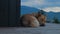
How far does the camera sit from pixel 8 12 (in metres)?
6.77

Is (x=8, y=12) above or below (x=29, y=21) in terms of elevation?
above

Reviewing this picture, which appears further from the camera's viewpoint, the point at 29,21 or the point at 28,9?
the point at 28,9

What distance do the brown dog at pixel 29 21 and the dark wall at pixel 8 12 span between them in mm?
308

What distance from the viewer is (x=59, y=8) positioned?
7797 millimetres

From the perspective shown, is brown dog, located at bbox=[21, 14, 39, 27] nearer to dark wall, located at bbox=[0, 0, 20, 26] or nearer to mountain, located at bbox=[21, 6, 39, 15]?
dark wall, located at bbox=[0, 0, 20, 26]

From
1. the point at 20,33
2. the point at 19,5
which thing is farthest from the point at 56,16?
the point at 20,33

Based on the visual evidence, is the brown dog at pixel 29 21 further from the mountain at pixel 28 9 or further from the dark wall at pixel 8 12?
the mountain at pixel 28 9

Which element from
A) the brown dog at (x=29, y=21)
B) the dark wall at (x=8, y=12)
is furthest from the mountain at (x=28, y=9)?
the dark wall at (x=8, y=12)

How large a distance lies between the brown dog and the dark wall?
1.01ft

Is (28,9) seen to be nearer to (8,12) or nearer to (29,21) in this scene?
(29,21)

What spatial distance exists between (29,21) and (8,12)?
677 mm

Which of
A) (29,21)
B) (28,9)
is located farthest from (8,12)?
(28,9)

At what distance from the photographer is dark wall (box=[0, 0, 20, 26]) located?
674 centimetres

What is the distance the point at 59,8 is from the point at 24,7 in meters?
1.20
